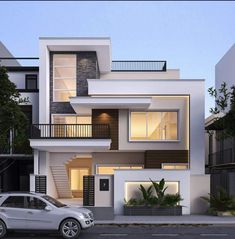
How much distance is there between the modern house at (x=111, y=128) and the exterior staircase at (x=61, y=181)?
0.06 meters

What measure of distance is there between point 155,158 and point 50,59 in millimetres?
8854

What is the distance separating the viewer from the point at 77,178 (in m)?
32.1

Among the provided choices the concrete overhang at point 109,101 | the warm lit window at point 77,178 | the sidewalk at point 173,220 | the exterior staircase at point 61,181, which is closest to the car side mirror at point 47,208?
the sidewalk at point 173,220

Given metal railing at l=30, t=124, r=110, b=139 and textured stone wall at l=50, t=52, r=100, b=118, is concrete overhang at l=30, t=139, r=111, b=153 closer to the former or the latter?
metal railing at l=30, t=124, r=110, b=139

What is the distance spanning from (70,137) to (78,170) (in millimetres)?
8333

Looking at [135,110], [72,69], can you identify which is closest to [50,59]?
[72,69]

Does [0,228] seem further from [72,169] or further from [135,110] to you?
[72,169]

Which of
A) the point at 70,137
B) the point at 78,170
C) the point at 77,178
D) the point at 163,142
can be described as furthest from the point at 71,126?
the point at 77,178

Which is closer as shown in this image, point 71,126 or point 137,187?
point 137,187

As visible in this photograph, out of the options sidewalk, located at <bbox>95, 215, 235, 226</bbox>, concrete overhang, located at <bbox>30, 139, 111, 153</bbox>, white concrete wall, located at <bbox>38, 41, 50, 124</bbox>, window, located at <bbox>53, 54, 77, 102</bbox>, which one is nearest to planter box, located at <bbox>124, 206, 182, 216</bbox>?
sidewalk, located at <bbox>95, 215, 235, 226</bbox>

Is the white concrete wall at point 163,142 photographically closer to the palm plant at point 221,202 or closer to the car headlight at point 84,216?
the palm plant at point 221,202

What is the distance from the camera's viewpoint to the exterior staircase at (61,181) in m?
27.5

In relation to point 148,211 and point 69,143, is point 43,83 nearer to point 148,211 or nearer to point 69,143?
point 69,143

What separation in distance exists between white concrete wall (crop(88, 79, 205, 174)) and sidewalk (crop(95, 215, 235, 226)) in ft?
15.4
